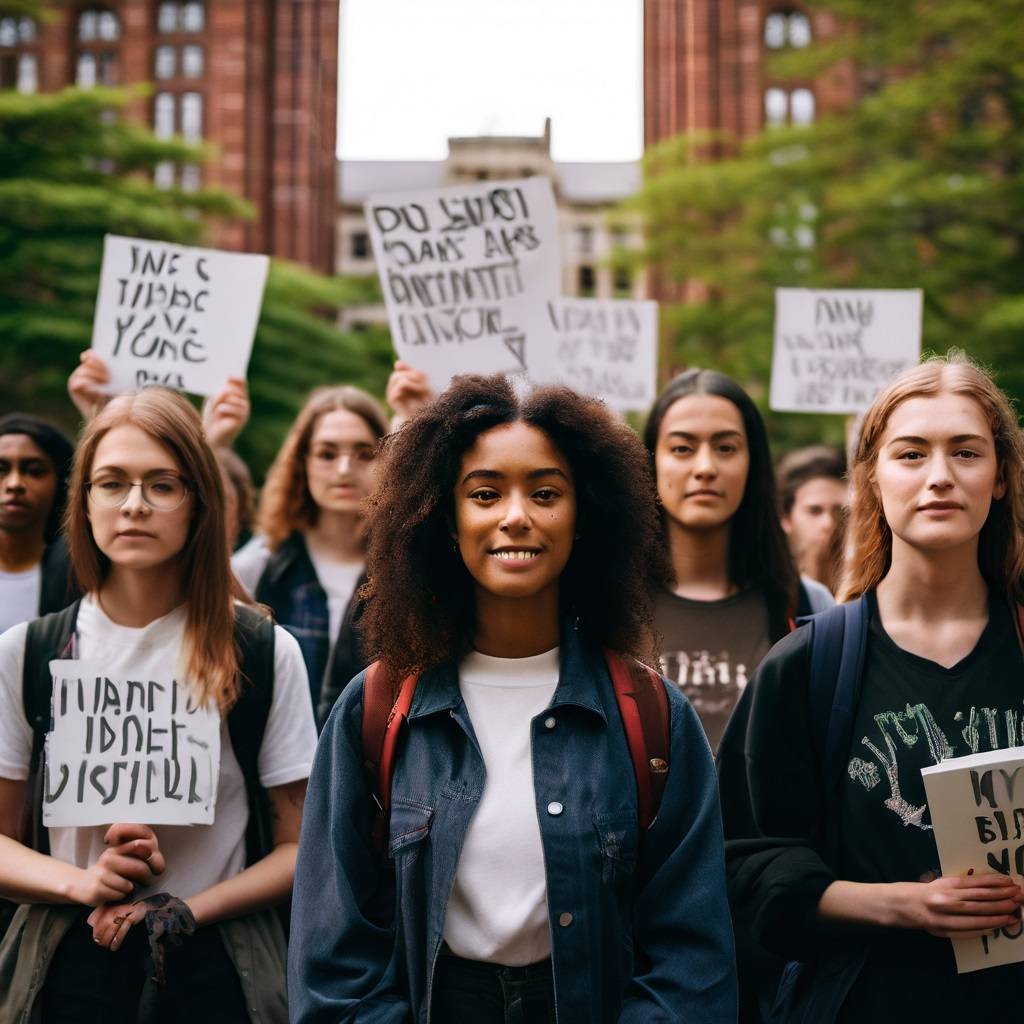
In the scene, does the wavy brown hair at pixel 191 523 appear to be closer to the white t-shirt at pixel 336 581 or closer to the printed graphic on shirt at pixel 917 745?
the printed graphic on shirt at pixel 917 745

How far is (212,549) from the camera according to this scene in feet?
10.9

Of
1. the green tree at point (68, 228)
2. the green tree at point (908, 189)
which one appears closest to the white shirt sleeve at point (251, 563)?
the green tree at point (908, 189)

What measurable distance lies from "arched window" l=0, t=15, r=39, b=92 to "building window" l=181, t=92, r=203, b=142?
6222mm

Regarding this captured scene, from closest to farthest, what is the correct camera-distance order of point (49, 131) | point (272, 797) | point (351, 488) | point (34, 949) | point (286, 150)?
1. point (34, 949)
2. point (272, 797)
3. point (351, 488)
4. point (49, 131)
5. point (286, 150)

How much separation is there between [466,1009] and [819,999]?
0.70 m

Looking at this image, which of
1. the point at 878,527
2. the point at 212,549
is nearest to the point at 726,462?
the point at 878,527

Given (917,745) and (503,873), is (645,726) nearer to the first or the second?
(503,873)

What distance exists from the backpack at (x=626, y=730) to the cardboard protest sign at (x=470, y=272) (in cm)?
287

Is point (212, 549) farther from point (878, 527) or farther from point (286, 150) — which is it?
point (286, 150)

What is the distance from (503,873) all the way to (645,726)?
0.37 metres

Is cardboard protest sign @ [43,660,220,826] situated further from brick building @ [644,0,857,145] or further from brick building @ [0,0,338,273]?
brick building @ [644,0,857,145]

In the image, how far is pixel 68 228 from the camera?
21.9m

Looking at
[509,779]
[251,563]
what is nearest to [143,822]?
[509,779]

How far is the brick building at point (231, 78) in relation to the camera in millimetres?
54344
